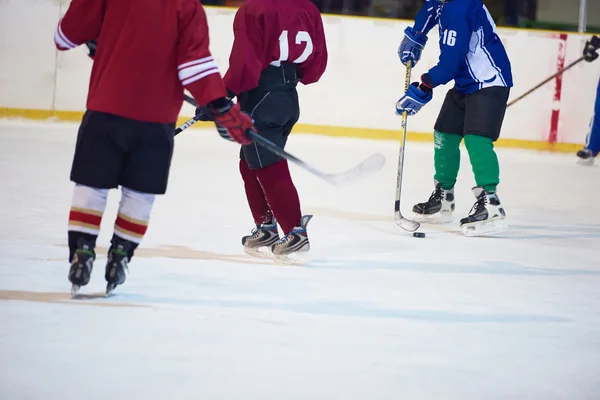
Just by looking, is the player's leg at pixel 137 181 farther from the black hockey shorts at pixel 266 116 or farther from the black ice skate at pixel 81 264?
the black hockey shorts at pixel 266 116

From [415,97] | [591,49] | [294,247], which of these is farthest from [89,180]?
[591,49]

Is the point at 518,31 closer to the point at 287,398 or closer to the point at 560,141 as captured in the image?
the point at 560,141

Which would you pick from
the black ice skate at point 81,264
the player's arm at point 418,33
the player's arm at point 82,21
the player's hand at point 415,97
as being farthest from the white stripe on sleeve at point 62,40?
the player's arm at point 418,33

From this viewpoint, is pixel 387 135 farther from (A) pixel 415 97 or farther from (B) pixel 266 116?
(B) pixel 266 116

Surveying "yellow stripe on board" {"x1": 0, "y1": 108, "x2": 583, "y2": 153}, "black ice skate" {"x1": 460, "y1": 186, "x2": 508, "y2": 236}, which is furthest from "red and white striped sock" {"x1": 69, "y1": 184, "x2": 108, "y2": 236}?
"yellow stripe on board" {"x1": 0, "y1": 108, "x2": 583, "y2": 153}

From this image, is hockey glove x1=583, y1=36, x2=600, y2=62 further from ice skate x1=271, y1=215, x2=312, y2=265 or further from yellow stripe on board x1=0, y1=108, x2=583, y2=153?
ice skate x1=271, y1=215, x2=312, y2=265

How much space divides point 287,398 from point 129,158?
0.90 metres

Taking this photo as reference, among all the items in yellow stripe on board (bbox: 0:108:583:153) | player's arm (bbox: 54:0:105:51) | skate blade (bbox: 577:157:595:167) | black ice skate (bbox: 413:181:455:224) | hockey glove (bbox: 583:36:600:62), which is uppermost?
player's arm (bbox: 54:0:105:51)

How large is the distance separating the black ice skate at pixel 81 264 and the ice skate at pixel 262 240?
0.95 meters

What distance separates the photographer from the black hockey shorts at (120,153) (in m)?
2.33

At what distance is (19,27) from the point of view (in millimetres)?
7297

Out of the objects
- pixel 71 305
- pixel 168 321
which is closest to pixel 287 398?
pixel 168 321

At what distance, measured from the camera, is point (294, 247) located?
10.1 feet

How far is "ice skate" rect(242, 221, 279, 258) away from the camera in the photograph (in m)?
3.25
